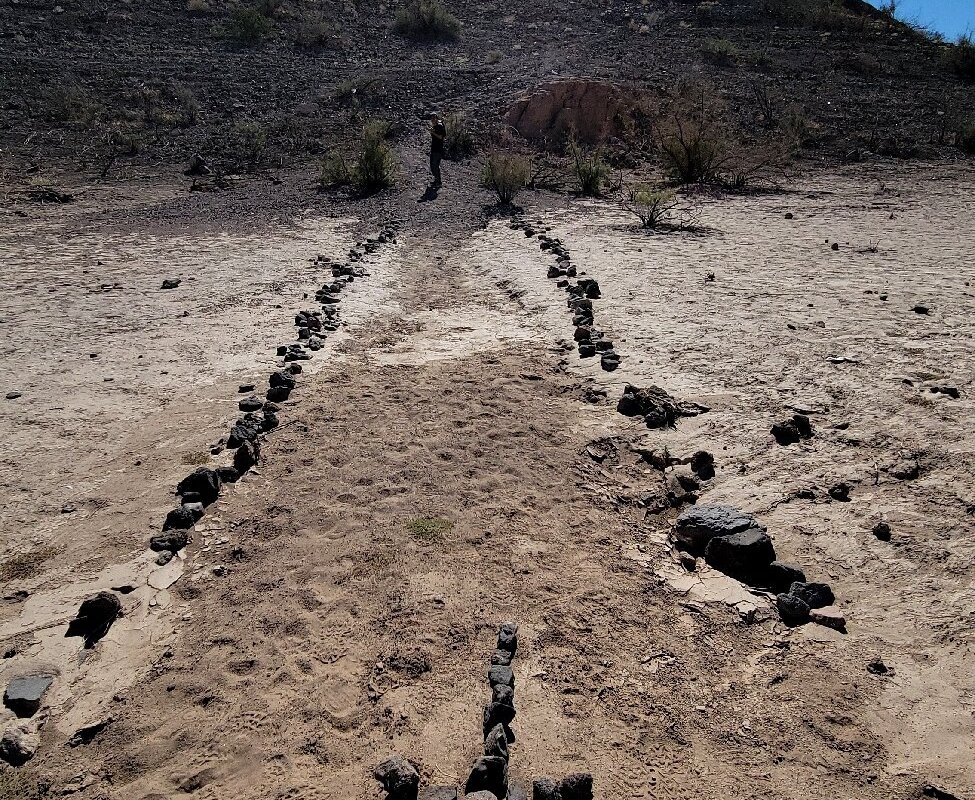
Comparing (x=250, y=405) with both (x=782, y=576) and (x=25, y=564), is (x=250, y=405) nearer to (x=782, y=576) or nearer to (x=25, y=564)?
(x=25, y=564)

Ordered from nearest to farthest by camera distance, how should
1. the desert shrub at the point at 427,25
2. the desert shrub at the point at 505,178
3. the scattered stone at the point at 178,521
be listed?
1. the scattered stone at the point at 178,521
2. the desert shrub at the point at 505,178
3. the desert shrub at the point at 427,25

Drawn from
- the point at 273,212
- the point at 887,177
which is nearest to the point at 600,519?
the point at 273,212

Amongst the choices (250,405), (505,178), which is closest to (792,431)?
(250,405)

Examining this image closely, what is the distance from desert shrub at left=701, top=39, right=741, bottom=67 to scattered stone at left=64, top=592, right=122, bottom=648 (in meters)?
26.0

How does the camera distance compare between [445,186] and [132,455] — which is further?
[445,186]

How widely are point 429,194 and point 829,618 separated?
1311 centimetres

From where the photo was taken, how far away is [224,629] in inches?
139

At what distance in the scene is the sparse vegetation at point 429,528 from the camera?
4.21 m

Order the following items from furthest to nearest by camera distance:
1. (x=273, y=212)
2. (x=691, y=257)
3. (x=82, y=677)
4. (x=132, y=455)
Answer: (x=273, y=212) < (x=691, y=257) < (x=132, y=455) < (x=82, y=677)

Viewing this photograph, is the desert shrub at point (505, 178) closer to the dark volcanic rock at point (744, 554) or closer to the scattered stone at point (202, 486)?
the scattered stone at point (202, 486)

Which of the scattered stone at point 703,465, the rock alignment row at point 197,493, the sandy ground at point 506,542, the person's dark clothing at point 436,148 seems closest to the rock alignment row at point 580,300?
the sandy ground at point 506,542

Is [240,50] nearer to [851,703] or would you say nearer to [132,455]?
[132,455]

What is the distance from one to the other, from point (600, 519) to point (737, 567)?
0.93 m

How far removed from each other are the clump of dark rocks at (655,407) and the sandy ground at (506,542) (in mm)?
135
